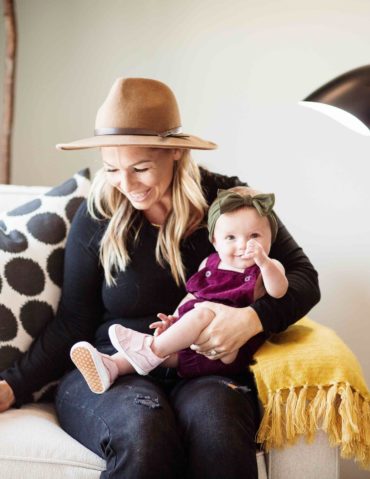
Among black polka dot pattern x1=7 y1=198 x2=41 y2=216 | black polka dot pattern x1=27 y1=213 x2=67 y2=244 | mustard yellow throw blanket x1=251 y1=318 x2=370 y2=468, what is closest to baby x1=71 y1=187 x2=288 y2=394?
mustard yellow throw blanket x1=251 y1=318 x2=370 y2=468

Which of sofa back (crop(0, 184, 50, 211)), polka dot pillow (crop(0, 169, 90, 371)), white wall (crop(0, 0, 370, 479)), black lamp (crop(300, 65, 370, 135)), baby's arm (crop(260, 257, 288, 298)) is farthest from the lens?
white wall (crop(0, 0, 370, 479))

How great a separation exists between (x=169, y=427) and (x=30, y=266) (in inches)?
25.3

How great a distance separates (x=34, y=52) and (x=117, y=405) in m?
1.53

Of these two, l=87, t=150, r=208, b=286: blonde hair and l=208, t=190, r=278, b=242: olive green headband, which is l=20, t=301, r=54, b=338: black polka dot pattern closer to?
l=87, t=150, r=208, b=286: blonde hair

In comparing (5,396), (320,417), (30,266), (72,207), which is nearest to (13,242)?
(30,266)

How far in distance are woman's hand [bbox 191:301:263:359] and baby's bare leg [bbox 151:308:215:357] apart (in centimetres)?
2

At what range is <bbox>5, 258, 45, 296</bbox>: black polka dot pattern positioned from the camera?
1791 millimetres

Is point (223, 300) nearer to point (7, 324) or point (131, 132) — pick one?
point (131, 132)

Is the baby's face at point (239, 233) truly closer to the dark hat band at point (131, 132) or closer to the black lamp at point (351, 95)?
the dark hat band at point (131, 132)

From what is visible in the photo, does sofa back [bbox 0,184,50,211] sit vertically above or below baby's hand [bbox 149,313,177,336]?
above

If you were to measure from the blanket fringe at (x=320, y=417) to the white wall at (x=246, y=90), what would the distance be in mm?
791

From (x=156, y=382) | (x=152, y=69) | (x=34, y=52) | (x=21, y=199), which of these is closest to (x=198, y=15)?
(x=152, y=69)

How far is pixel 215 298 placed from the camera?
1.61m

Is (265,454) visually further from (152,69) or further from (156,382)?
(152,69)
